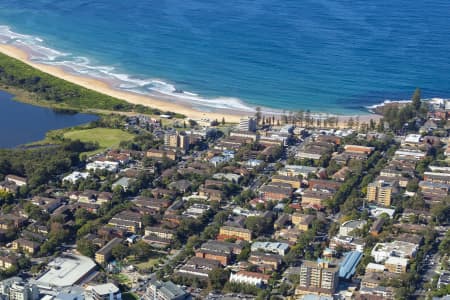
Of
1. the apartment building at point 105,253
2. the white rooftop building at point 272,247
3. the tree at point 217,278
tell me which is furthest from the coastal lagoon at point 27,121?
the tree at point 217,278

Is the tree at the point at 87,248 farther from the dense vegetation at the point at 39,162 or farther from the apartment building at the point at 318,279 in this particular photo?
the apartment building at the point at 318,279

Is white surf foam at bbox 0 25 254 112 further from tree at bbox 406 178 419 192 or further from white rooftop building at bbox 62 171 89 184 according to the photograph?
tree at bbox 406 178 419 192

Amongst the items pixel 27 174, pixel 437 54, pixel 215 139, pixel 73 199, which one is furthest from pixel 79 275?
pixel 437 54

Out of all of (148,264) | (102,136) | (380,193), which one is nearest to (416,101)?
(380,193)

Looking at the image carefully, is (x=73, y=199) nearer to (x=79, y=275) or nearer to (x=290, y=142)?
(x=79, y=275)

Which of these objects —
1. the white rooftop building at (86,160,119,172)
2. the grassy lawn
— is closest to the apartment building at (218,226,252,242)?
the grassy lawn

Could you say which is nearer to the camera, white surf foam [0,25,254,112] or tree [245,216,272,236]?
tree [245,216,272,236]
